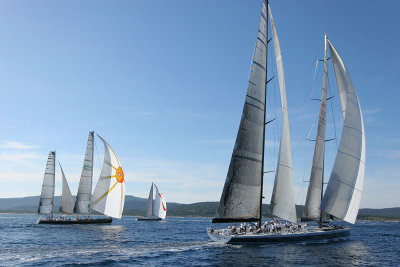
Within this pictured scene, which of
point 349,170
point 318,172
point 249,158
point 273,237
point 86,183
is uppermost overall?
point 249,158

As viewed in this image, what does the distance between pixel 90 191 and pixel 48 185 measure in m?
9.87

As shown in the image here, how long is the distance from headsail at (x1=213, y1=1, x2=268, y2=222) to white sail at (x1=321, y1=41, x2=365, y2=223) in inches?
402

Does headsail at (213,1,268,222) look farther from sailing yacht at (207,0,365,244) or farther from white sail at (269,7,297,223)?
white sail at (269,7,297,223)

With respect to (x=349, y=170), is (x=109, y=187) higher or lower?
lower

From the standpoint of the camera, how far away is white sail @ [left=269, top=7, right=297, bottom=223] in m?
31.8

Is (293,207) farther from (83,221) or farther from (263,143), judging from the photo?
(83,221)

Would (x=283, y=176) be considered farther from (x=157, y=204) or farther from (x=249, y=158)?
(x=157, y=204)

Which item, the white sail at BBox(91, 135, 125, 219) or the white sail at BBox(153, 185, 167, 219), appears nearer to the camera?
the white sail at BBox(91, 135, 125, 219)

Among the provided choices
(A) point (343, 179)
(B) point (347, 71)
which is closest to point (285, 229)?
(A) point (343, 179)

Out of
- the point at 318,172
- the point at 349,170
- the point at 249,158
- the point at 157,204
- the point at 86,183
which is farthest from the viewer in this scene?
the point at 157,204

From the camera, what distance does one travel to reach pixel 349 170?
3641cm

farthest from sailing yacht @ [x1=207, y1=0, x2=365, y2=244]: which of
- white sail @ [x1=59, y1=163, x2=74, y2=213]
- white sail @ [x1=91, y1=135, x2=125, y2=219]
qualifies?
white sail @ [x1=59, y1=163, x2=74, y2=213]

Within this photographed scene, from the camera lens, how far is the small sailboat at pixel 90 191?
63.6 m

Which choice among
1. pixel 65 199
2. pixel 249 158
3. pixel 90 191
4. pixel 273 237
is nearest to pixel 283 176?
→ pixel 249 158
